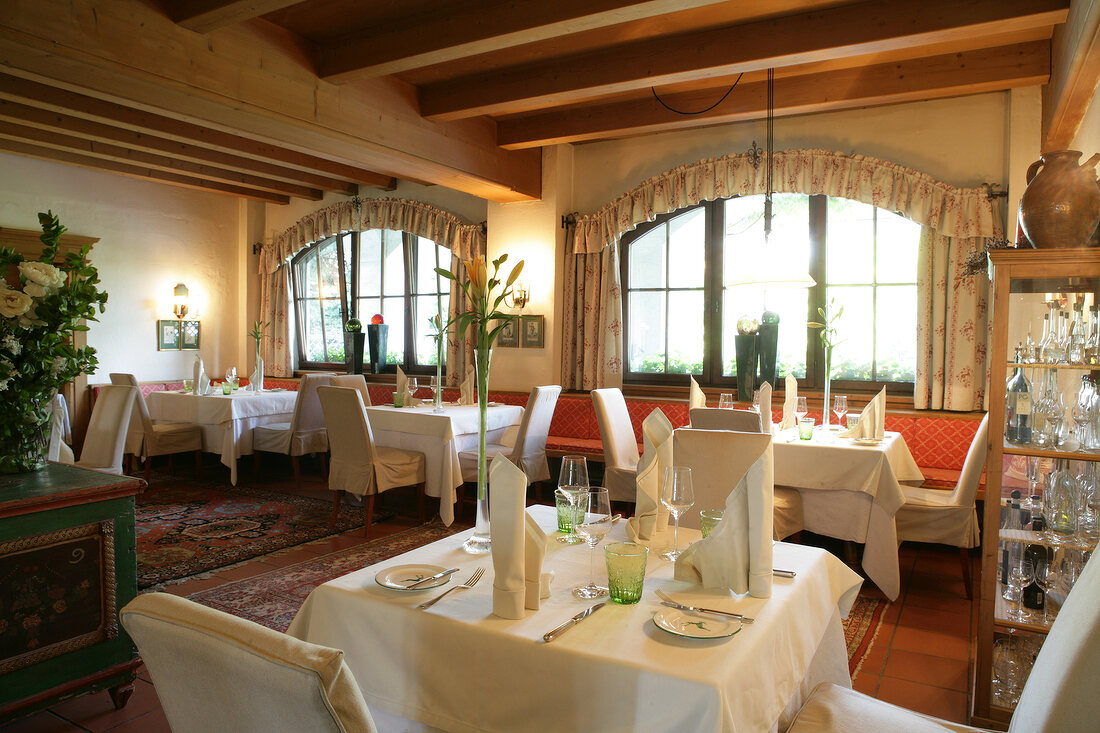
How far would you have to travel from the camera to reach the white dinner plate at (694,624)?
4.17ft

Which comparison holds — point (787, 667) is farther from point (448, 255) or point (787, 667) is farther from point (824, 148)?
point (448, 255)

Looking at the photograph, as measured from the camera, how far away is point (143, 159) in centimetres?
677

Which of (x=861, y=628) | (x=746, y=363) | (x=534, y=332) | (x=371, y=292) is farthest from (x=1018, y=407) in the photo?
(x=371, y=292)

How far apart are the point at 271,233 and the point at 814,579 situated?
852 cm

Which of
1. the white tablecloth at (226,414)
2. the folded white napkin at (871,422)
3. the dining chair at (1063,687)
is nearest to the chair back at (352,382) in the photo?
the white tablecloth at (226,414)

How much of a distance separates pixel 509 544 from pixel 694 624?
0.38 metres

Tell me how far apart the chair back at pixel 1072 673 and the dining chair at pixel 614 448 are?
3133 mm

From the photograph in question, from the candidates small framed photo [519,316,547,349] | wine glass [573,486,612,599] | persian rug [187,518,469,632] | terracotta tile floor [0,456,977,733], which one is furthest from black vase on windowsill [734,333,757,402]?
wine glass [573,486,612,599]

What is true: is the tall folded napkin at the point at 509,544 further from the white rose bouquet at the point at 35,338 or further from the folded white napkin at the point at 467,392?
the folded white napkin at the point at 467,392

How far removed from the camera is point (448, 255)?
7.47m

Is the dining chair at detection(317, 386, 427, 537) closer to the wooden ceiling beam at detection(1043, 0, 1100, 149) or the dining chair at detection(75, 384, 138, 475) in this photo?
the dining chair at detection(75, 384, 138, 475)

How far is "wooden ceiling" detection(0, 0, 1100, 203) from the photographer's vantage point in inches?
141

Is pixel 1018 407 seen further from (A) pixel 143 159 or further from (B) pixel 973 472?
(A) pixel 143 159

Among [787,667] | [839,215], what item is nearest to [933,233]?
[839,215]
